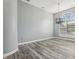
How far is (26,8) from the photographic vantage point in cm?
666

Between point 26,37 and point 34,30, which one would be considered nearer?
point 26,37

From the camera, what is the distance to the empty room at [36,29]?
3.57m

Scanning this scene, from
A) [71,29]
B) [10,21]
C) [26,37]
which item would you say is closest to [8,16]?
[10,21]

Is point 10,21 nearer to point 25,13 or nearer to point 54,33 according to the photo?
point 25,13

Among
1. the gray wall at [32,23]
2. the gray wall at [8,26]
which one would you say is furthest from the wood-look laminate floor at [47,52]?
the gray wall at [32,23]

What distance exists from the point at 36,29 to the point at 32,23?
746 millimetres

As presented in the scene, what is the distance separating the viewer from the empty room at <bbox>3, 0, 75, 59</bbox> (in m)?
3.57

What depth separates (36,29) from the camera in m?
7.62

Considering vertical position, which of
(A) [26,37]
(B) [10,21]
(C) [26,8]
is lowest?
(A) [26,37]

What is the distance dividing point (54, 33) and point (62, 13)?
2.52 meters

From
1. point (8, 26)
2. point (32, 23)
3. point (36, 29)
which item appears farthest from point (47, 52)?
point (36, 29)

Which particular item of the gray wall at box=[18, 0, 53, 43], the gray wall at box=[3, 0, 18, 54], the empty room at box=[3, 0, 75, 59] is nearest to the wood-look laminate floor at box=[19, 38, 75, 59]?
the empty room at box=[3, 0, 75, 59]

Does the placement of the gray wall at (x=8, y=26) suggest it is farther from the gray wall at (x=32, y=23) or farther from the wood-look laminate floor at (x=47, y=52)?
the gray wall at (x=32, y=23)

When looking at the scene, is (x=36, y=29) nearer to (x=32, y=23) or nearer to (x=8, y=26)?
(x=32, y=23)
